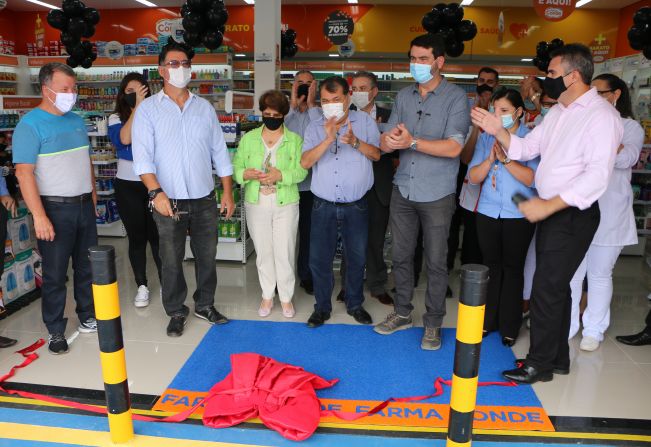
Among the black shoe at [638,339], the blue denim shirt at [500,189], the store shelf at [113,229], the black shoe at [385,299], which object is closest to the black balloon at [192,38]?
the store shelf at [113,229]

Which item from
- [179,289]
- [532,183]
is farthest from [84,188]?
[532,183]

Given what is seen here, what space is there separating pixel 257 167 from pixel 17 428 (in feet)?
6.77

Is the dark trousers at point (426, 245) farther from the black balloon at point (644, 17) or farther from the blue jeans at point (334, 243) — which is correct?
the black balloon at point (644, 17)

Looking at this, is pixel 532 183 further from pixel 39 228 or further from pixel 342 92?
pixel 39 228

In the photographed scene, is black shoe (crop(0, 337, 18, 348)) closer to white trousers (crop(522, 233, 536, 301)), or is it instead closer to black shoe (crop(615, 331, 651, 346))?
white trousers (crop(522, 233, 536, 301))

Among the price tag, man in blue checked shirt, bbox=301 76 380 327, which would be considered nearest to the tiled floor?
man in blue checked shirt, bbox=301 76 380 327

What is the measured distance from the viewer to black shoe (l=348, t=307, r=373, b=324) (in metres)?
3.81

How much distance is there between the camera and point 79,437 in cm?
248

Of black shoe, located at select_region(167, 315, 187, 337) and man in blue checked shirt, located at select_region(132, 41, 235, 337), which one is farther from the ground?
man in blue checked shirt, located at select_region(132, 41, 235, 337)

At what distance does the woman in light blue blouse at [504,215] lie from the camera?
10.3 feet

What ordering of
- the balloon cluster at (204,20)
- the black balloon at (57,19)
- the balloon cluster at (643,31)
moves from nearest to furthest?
1. the balloon cluster at (643,31)
2. the balloon cluster at (204,20)
3. the black balloon at (57,19)

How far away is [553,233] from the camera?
2.82m

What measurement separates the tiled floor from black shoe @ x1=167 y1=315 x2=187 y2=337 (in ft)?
0.15

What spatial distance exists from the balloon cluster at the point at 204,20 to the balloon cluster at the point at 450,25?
304 centimetres
